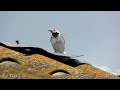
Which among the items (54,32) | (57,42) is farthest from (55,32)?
(57,42)

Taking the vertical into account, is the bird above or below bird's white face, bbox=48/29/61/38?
below

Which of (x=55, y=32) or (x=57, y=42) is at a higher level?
(x=55, y=32)

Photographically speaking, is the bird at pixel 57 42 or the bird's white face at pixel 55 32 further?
the bird at pixel 57 42

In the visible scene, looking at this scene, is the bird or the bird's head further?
the bird

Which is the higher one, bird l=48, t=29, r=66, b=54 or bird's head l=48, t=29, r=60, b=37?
bird's head l=48, t=29, r=60, b=37

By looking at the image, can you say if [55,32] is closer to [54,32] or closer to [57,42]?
[54,32]

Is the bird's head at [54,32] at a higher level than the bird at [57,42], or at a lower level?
higher
